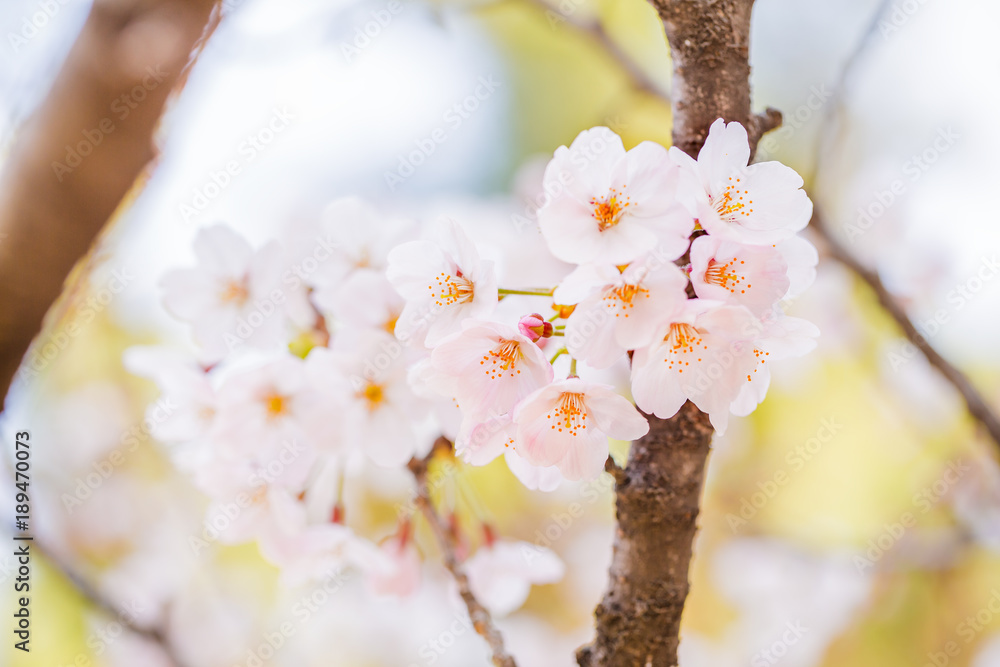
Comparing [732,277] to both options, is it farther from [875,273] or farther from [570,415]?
[875,273]

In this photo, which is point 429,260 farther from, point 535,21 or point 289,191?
point 535,21

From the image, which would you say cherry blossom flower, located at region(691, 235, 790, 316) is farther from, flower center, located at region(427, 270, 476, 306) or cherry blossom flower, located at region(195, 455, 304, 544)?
cherry blossom flower, located at region(195, 455, 304, 544)

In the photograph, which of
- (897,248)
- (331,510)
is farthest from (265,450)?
(897,248)

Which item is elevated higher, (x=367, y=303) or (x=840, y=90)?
(x=840, y=90)

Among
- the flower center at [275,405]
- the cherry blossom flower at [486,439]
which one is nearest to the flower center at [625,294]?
the cherry blossom flower at [486,439]

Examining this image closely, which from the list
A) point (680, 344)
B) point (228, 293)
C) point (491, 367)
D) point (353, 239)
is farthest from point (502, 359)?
point (228, 293)
